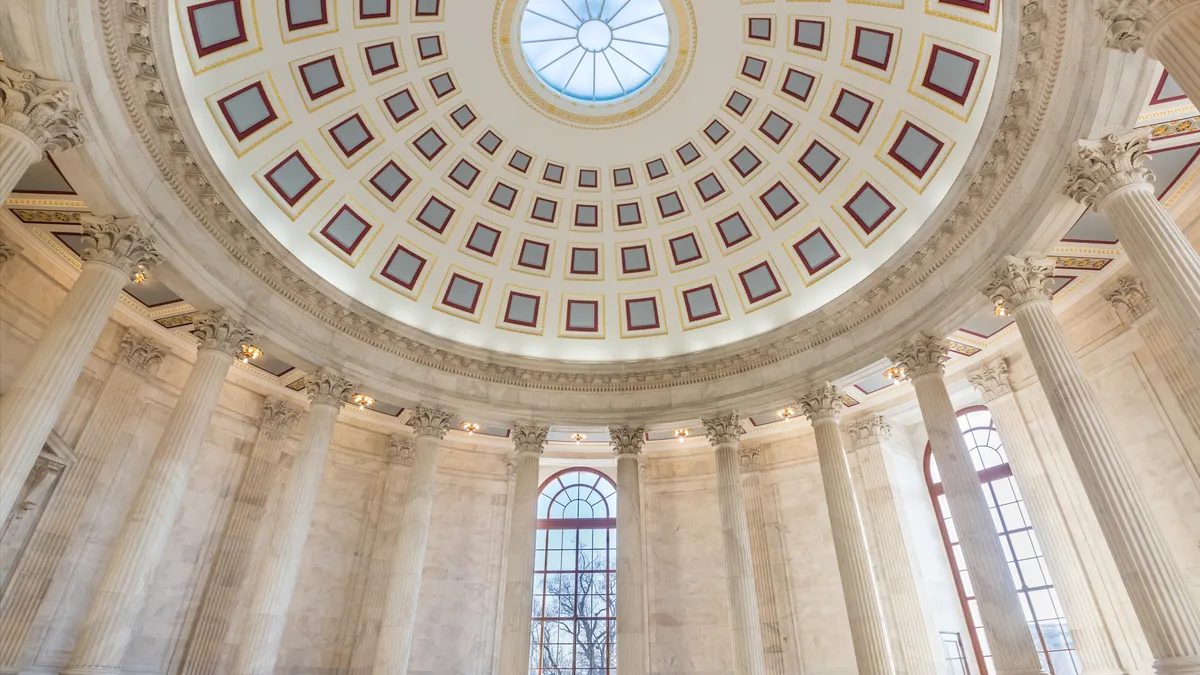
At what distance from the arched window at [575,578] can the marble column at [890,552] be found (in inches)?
372

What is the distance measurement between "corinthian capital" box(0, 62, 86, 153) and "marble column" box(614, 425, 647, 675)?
626 inches

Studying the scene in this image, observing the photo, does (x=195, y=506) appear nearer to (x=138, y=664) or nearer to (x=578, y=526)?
(x=138, y=664)

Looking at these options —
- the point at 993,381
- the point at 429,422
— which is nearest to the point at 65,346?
the point at 429,422

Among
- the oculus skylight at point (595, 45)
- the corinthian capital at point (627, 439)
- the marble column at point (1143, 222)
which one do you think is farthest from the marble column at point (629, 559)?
the marble column at point (1143, 222)

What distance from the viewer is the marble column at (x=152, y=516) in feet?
38.4

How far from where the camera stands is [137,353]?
17.1 metres

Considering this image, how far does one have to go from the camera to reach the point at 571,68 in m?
21.4

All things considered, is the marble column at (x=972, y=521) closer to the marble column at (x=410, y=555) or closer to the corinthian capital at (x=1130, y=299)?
the corinthian capital at (x=1130, y=299)

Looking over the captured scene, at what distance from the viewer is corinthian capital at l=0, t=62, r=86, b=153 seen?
10.1m

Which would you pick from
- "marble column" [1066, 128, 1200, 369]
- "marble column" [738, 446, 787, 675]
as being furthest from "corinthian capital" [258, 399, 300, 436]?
"marble column" [1066, 128, 1200, 369]

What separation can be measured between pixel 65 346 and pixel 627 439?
15.2 m

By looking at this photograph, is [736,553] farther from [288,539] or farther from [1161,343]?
[288,539]

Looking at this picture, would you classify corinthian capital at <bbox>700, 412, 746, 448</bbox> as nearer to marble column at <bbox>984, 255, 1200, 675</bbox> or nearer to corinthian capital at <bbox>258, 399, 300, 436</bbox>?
marble column at <bbox>984, 255, 1200, 675</bbox>

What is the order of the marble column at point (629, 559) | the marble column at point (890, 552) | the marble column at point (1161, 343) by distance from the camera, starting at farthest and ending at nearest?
the marble column at point (890, 552)
the marble column at point (629, 559)
the marble column at point (1161, 343)
